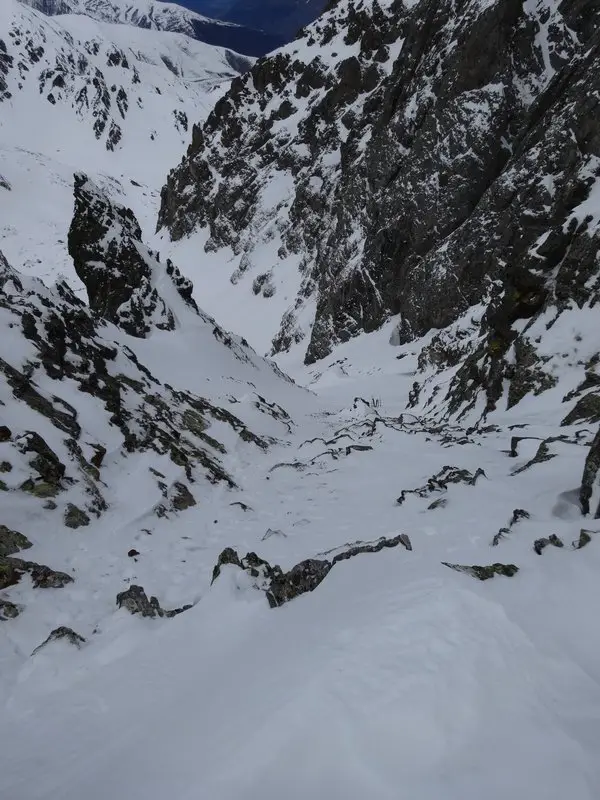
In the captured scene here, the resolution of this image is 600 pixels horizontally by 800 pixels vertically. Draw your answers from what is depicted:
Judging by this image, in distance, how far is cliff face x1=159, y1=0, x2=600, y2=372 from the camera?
87.0ft

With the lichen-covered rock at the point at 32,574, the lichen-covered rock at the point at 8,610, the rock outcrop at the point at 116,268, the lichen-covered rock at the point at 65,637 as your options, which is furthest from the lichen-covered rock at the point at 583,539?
the rock outcrop at the point at 116,268

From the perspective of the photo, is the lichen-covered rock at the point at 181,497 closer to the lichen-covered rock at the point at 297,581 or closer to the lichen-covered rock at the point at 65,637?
the lichen-covered rock at the point at 65,637

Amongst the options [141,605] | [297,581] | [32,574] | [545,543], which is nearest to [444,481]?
[545,543]

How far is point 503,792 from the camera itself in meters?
2.39

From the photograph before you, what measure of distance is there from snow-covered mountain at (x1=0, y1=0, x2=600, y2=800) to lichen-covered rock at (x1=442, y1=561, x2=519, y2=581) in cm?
4

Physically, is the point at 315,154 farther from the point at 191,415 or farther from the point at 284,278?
the point at 191,415

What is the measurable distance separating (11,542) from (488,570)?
6435 mm

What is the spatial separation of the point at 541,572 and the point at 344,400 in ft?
98.4

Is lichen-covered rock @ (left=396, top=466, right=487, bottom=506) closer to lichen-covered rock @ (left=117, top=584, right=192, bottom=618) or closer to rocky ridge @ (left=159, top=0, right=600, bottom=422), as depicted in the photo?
lichen-covered rock @ (left=117, top=584, right=192, bottom=618)

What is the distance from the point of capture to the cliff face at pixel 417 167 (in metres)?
26.5

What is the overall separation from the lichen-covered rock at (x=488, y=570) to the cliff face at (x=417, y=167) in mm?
12897

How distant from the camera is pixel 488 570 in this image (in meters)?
4.73

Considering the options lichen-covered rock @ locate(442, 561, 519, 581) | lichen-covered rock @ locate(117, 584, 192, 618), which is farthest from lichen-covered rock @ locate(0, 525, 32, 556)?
lichen-covered rock @ locate(442, 561, 519, 581)

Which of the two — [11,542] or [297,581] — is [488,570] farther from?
[11,542]
